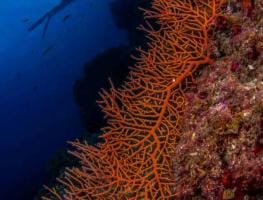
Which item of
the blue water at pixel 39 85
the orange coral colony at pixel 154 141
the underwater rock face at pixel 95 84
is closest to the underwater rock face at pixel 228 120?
the orange coral colony at pixel 154 141

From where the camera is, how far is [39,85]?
224ft

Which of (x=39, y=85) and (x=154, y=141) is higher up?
(x=154, y=141)

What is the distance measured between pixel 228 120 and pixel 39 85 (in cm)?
6867

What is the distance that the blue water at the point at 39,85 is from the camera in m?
39.8

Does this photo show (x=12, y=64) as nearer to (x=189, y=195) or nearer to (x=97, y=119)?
(x=97, y=119)

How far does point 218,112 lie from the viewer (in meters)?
2.94

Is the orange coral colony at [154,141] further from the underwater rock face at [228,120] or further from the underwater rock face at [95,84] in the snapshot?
the underwater rock face at [95,84]

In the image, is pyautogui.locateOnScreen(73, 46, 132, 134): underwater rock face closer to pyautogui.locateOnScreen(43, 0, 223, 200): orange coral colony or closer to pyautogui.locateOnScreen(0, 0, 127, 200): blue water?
pyautogui.locateOnScreen(43, 0, 223, 200): orange coral colony

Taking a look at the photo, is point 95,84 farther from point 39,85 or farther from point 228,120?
point 39,85

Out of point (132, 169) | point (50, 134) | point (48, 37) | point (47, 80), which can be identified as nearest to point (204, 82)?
point (132, 169)

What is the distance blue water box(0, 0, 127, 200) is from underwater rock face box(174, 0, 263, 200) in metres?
24.3

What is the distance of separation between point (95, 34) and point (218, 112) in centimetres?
4097

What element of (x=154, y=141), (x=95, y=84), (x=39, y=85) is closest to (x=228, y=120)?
(x=154, y=141)

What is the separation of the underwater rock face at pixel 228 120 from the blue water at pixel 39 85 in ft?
79.7
